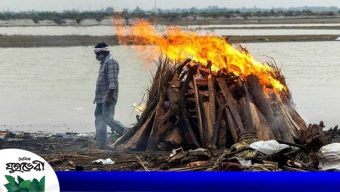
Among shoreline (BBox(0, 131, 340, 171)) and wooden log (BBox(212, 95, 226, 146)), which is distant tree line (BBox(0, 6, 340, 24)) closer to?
shoreline (BBox(0, 131, 340, 171))

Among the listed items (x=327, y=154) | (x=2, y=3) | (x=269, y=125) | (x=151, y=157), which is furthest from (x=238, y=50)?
(x=2, y=3)

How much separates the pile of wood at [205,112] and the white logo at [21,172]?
4.04 meters

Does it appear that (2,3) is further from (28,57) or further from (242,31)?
(242,31)

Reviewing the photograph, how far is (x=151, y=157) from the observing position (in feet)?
25.8

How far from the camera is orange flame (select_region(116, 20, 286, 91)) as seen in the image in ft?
26.7

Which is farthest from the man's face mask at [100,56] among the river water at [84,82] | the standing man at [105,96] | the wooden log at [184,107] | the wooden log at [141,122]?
the wooden log at [184,107]

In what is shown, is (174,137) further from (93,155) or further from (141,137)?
(93,155)

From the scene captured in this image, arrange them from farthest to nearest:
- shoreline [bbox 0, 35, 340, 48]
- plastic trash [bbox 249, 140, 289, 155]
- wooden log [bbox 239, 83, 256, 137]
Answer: wooden log [bbox 239, 83, 256, 137]
plastic trash [bbox 249, 140, 289, 155]
shoreline [bbox 0, 35, 340, 48]

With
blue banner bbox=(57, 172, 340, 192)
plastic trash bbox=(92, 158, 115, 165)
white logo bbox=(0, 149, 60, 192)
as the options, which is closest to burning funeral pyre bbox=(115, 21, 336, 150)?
plastic trash bbox=(92, 158, 115, 165)

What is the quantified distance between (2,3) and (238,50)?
3.73 meters

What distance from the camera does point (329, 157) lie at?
6453 millimetres

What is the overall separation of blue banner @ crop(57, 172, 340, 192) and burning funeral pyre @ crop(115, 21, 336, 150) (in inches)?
120

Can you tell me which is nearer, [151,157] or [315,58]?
[151,157]

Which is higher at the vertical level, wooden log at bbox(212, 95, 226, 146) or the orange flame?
the orange flame
